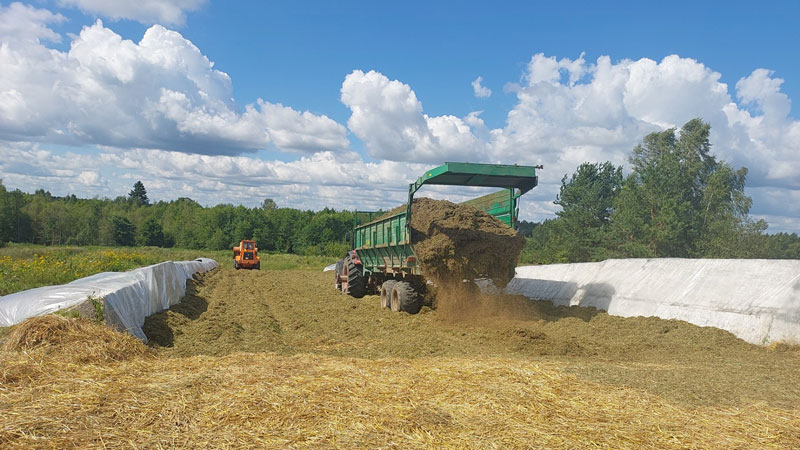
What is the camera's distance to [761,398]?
5707 millimetres

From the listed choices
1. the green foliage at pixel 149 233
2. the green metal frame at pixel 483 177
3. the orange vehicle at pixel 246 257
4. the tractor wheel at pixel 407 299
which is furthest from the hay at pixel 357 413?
the green foliage at pixel 149 233

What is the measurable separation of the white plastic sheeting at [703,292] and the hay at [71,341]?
9.94 metres

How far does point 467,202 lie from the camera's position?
1416 cm

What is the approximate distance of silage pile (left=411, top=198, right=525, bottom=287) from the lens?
10.8 meters

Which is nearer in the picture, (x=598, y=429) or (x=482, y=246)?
(x=598, y=429)

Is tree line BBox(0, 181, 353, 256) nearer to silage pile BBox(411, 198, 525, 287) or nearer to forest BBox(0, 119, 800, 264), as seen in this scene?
forest BBox(0, 119, 800, 264)

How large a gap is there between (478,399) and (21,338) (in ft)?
18.3

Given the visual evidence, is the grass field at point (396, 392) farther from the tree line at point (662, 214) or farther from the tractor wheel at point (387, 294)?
the tree line at point (662, 214)

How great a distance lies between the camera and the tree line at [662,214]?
31.4 m

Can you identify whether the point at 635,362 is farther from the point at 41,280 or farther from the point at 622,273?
the point at 41,280

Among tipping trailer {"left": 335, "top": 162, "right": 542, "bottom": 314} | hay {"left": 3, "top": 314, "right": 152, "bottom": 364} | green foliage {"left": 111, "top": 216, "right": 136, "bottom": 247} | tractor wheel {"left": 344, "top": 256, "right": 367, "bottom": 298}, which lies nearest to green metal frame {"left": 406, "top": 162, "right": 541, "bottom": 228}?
tipping trailer {"left": 335, "top": 162, "right": 542, "bottom": 314}

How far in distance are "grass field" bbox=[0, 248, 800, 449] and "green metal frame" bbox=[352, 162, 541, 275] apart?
9.61 feet

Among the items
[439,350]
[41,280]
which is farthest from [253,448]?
[41,280]

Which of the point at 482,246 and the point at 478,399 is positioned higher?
the point at 482,246
